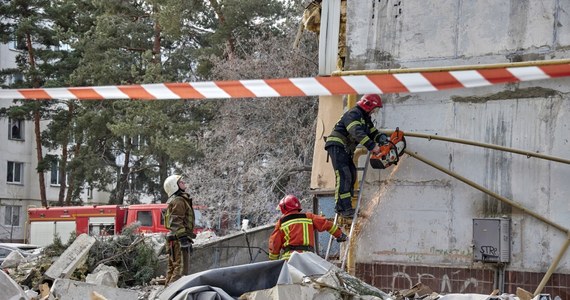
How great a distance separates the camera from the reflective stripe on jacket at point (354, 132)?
9.93 meters

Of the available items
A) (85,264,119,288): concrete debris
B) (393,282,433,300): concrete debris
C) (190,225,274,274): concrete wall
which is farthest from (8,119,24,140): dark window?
(393,282,433,300): concrete debris

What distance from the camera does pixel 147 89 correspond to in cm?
1095

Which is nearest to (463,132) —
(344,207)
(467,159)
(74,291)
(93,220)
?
(467,159)

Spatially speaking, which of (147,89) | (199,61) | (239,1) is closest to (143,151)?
(199,61)

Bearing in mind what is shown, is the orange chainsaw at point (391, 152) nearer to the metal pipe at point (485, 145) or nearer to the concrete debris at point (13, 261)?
the metal pipe at point (485, 145)

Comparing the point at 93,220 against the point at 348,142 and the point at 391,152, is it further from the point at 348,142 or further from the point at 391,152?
the point at 391,152

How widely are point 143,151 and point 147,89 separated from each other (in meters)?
25.4

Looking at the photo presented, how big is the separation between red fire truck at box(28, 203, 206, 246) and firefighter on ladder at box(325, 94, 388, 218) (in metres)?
15.0

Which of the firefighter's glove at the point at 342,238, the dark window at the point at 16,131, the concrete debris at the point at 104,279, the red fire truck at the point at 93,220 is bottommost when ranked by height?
the red fire truck at the point at 93,220

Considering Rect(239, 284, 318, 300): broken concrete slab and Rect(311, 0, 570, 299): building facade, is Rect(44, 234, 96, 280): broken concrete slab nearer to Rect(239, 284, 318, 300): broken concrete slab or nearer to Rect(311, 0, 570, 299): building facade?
Rect(311, 0, 570, 299): building facade

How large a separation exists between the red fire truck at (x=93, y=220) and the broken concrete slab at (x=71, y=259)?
11.5 m

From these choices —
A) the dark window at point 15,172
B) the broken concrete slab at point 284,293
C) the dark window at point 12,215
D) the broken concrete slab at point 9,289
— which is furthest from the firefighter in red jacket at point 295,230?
the dark window at point 15,172

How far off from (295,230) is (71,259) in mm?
4377

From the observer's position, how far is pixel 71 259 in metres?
13.1
